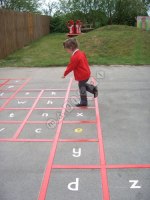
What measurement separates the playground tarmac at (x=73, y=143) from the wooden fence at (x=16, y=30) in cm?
587

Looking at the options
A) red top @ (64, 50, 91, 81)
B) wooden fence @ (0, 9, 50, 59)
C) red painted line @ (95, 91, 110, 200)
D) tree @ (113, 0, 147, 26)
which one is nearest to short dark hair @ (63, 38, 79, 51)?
red top @ (64, 50, 91, 81)

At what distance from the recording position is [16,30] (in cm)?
1516

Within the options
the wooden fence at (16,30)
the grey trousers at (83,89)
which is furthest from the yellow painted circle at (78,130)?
the wooden fence at (16,30)

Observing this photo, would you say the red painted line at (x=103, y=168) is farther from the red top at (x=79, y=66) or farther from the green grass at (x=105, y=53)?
the green grass at (x=105, y=53)

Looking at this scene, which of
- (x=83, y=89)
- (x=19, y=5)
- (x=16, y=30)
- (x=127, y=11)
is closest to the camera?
(x=83, y=89)

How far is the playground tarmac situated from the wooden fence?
5871 mm

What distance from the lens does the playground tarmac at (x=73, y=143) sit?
10.9ft

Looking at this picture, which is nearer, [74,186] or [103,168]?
[74,186]

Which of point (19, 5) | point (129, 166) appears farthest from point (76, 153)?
point (19, 5)

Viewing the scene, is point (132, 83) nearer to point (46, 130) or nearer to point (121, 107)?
point (121, 107)

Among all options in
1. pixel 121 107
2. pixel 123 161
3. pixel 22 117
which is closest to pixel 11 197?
pixel 123 161

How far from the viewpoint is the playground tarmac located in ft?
10.9

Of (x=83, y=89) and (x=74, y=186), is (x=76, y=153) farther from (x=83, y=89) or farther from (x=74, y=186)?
(x=83, y=89)

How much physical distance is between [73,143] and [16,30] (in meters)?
12.0
